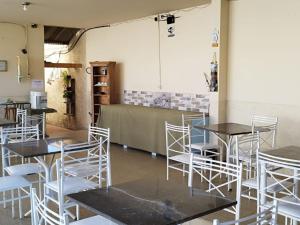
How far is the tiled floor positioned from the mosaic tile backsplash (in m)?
0.97

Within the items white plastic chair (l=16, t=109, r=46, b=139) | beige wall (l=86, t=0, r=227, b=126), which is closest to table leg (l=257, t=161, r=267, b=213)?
beige wall (l=86, t=0, r=227, b=126)

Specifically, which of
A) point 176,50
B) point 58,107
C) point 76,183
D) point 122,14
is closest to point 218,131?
point 76,183

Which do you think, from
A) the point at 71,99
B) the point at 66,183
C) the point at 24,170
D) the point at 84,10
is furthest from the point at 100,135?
the point at 71,99

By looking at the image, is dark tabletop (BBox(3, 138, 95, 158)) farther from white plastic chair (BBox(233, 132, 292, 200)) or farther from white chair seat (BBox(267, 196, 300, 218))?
white chair seat (BBox(267, 196, 300, 218))

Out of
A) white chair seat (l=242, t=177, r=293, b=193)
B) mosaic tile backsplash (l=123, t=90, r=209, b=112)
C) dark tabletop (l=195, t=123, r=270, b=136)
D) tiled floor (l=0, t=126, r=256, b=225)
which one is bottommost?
tiled floor (l=0, t=126, r=256, b=225)

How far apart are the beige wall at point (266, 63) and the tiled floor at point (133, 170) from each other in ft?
4.35

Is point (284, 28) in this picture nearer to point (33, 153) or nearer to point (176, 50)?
point (176, 50)

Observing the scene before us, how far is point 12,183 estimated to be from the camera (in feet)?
10.7

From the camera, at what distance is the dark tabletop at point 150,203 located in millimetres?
1784

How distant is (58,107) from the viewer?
10258 mm

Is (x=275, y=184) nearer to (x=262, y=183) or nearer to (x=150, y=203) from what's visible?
(x=262, y=183)

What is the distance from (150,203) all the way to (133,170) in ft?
11.3

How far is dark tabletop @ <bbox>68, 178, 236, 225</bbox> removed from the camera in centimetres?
178

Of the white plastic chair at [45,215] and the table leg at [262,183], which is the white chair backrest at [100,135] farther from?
the table leg at [262,183]
